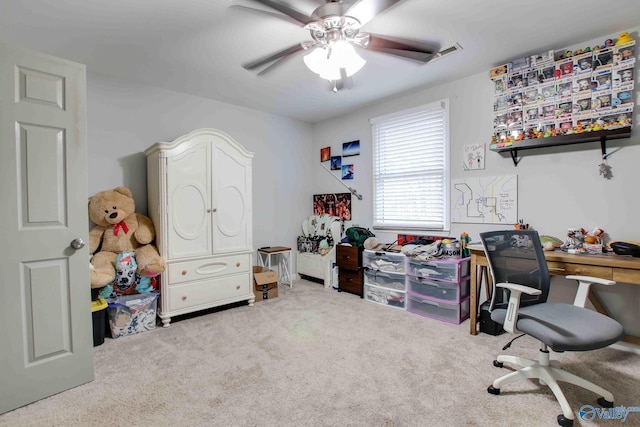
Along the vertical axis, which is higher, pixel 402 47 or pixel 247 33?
pixel 247 33

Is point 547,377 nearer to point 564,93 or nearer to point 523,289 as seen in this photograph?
point 523,289

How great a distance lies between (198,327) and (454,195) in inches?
114

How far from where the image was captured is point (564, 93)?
8.07 ft

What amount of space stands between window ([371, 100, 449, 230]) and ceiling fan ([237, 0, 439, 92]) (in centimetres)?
144

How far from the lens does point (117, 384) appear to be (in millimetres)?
1902

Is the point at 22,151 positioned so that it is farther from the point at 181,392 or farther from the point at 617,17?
the point at 617,17

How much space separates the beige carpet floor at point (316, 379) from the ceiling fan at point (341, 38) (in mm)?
2025

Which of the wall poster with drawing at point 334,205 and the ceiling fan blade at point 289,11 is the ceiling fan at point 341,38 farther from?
the wall poster with drawing at point 334,205

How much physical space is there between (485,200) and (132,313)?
11.4 ft

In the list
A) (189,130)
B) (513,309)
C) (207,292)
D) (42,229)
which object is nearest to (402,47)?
(513,309)

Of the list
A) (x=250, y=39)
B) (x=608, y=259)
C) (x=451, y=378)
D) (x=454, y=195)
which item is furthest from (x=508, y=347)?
(x=250, y=39)

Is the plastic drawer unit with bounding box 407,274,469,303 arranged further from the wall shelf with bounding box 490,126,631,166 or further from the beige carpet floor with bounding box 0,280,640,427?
the wall shelf with bounding box 490,126,631,166

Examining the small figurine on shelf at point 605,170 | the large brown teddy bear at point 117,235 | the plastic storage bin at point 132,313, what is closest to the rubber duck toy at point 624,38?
the small figurine on shelf at point 605,170

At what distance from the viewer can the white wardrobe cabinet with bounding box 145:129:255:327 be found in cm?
287
